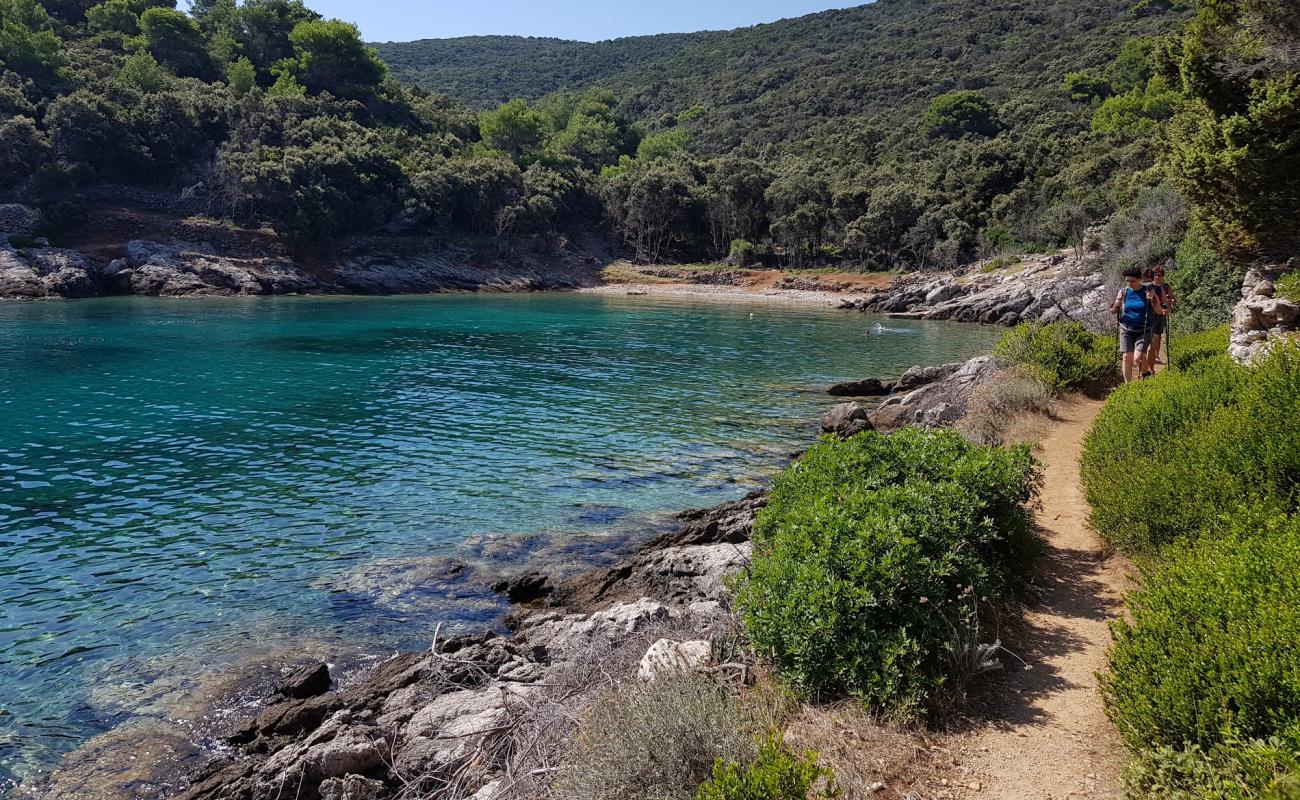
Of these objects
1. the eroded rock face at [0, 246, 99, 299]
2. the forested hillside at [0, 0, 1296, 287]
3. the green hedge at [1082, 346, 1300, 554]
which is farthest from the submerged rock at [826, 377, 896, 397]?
the eroded rock face at [0, 246, 99, 299]

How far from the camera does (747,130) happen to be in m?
138

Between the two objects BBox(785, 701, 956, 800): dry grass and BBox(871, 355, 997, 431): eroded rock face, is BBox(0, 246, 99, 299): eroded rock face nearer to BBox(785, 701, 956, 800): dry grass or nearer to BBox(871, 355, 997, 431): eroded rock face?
BBox(871, 355, 997, 431): eroded rock face

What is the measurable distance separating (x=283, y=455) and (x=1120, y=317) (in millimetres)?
18919

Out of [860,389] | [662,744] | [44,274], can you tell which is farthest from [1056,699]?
[44,274]

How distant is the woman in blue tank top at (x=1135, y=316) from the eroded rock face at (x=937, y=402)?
3.53 metres

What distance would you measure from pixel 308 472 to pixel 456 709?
11.2m

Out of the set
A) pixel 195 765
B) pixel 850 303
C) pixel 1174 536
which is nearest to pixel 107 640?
pixel 195 765

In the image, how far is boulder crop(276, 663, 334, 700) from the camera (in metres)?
8.80

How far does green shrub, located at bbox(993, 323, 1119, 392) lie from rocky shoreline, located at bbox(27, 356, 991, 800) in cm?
1209

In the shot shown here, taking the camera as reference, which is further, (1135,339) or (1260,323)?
(1135,339)

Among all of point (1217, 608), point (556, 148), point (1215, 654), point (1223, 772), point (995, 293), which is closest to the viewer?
point (1223, 772)

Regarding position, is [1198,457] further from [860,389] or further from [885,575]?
[860,389]

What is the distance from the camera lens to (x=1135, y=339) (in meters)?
16.1

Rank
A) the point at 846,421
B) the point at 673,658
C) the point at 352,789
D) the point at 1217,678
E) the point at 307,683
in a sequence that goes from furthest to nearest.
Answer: the point at 846,421
the point at 307,683
the point at 352,789
the point at 673,658
the point at 1217,678
